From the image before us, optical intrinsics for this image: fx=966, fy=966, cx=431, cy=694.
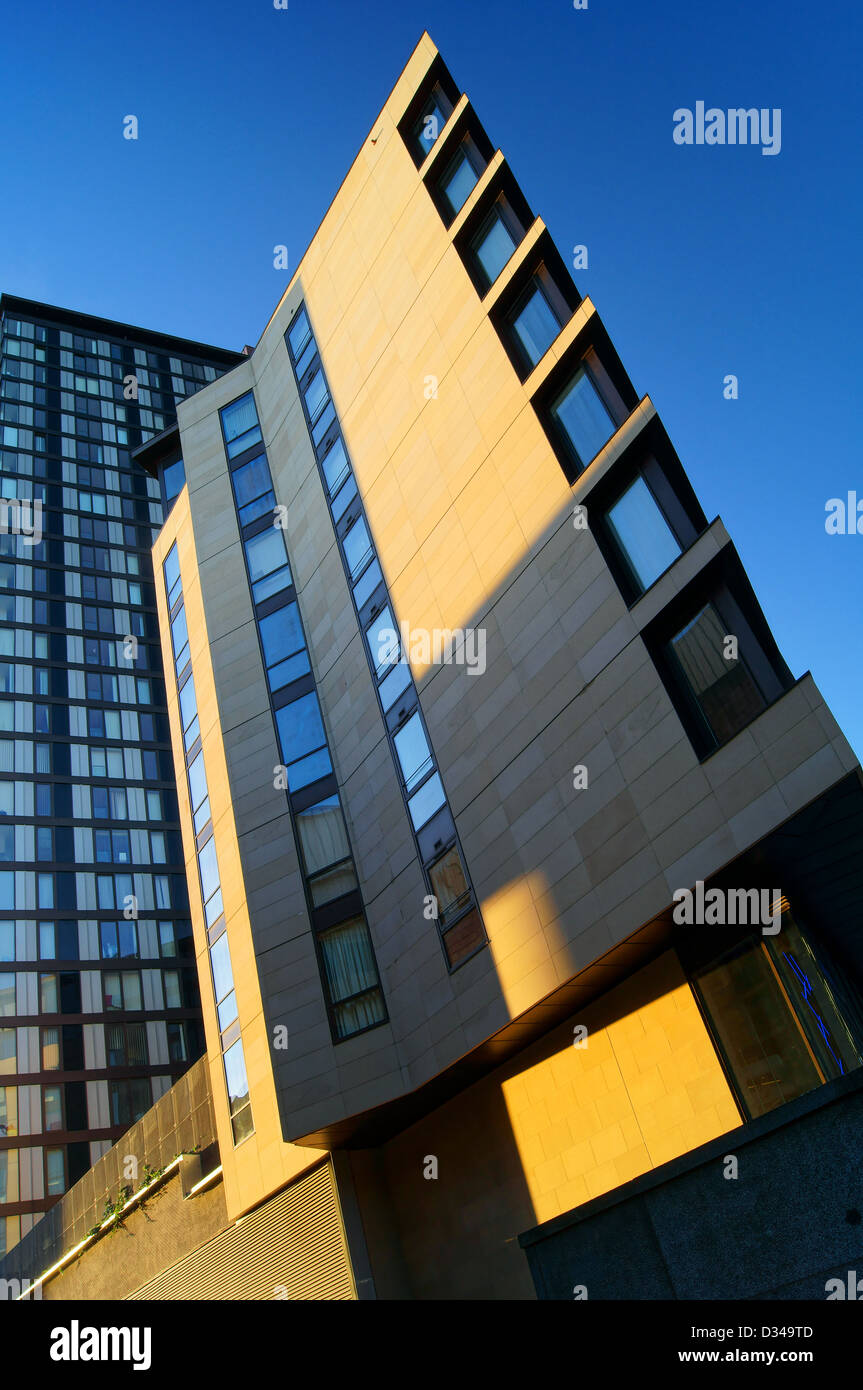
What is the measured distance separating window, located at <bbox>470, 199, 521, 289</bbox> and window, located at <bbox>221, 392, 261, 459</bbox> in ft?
38.3

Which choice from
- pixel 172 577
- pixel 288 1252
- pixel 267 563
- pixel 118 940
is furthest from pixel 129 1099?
pixel 267 563

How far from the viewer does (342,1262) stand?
846 inches

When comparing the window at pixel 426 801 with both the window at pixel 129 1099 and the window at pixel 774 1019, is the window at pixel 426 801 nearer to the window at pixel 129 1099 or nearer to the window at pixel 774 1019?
the window at pixel 774 1019

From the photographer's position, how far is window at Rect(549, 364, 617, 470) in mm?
19766

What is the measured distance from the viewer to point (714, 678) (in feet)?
54.0

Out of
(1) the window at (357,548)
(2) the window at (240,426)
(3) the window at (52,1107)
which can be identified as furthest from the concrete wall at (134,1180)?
(2) the window at (240,426)

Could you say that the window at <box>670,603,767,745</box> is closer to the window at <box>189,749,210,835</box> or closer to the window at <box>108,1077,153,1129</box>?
the window at <box>189,749,210,835</box>

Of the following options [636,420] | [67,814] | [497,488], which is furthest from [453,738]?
[67,814]

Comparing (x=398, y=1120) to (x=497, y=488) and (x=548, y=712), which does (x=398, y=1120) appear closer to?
(x=548, y=712)

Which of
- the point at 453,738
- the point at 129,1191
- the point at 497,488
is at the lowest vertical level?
the point at 129,1191

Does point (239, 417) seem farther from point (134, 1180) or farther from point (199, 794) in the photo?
point (134, 1180)

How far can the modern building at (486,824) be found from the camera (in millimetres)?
14953

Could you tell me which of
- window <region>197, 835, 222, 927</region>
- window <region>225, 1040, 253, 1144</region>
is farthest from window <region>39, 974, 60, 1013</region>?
window <region>225, 1040, 253, 1144</region>
